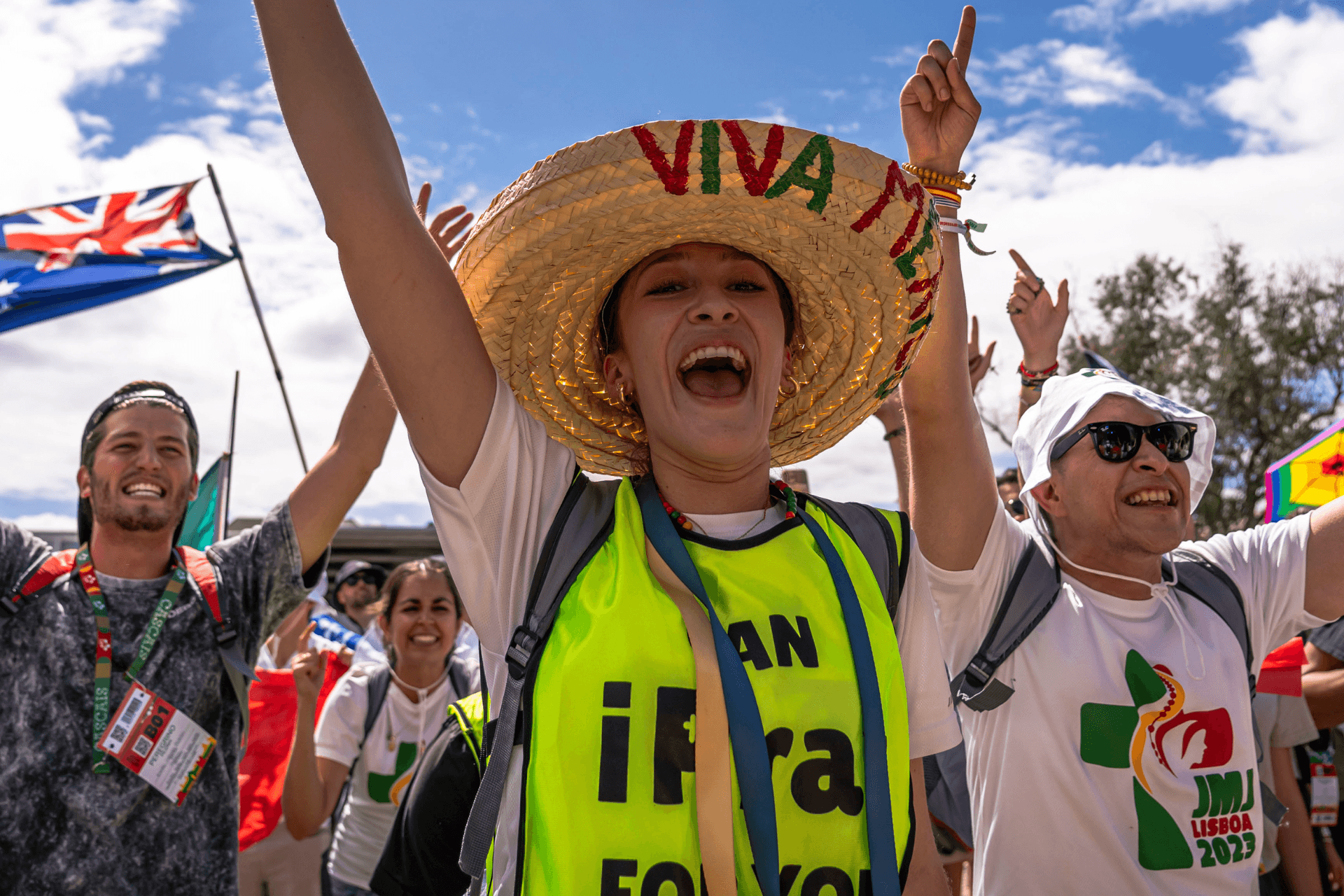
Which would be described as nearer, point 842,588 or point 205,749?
point 842,588

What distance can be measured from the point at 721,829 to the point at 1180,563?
6.41 ft

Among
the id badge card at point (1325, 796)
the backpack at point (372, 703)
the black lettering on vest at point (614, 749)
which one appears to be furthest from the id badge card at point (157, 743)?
the id badge card at point (1325, 796)

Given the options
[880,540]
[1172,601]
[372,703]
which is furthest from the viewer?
[372,703]

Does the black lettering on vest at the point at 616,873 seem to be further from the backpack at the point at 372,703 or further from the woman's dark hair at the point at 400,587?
the woman's dark hair at the point at 400,587

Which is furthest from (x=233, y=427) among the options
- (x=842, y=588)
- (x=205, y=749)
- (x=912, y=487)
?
(x=842, y=588)

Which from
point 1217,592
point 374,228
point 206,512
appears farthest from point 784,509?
point 206,512

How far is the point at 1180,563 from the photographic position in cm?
267

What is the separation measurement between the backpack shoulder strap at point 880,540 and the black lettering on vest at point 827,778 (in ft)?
1.02

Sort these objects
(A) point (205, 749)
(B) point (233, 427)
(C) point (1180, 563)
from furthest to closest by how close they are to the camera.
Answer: (B) point (233, 427), (A) point (205, 749), (C) point (1180, 563)

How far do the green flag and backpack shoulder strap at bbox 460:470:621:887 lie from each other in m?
4.74

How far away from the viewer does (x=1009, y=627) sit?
2.45 metres

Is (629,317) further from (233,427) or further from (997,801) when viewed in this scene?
(233,427)

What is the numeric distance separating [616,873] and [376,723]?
3.53 m

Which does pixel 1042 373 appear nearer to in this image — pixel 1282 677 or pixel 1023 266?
pixel 1023 266
